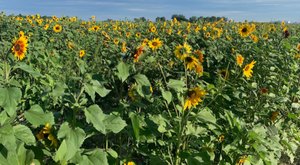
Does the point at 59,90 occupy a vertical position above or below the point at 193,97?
above

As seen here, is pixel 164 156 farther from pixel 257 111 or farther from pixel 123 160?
pixel 257 111

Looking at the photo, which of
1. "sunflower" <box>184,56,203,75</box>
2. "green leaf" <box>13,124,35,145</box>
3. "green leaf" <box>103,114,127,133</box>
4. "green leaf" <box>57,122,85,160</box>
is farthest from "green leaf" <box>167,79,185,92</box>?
"green leaf" <box>13,124,35,145</box>

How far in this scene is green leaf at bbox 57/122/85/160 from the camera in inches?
72.5

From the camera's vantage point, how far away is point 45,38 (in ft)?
23.8

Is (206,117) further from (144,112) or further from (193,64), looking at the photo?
(144,112)

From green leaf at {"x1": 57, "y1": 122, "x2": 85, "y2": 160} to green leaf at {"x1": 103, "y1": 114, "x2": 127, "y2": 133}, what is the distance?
0.20 m

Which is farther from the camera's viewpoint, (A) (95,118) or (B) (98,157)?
(B) (98,157)

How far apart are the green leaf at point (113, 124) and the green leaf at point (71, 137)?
0.65 ft

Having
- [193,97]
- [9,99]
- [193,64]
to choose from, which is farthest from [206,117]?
[9,99]

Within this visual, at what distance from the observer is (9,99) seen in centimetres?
170

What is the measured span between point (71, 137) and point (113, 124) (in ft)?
0.93

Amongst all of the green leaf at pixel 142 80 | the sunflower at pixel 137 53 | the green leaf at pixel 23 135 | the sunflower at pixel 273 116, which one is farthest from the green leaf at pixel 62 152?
the sunflower at pixel 273 116

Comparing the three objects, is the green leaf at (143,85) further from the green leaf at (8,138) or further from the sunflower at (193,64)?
the green leaf at (8,138)

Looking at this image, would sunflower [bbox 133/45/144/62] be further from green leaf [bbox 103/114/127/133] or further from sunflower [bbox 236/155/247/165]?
sunflower [bbox 236/155/247/165]
